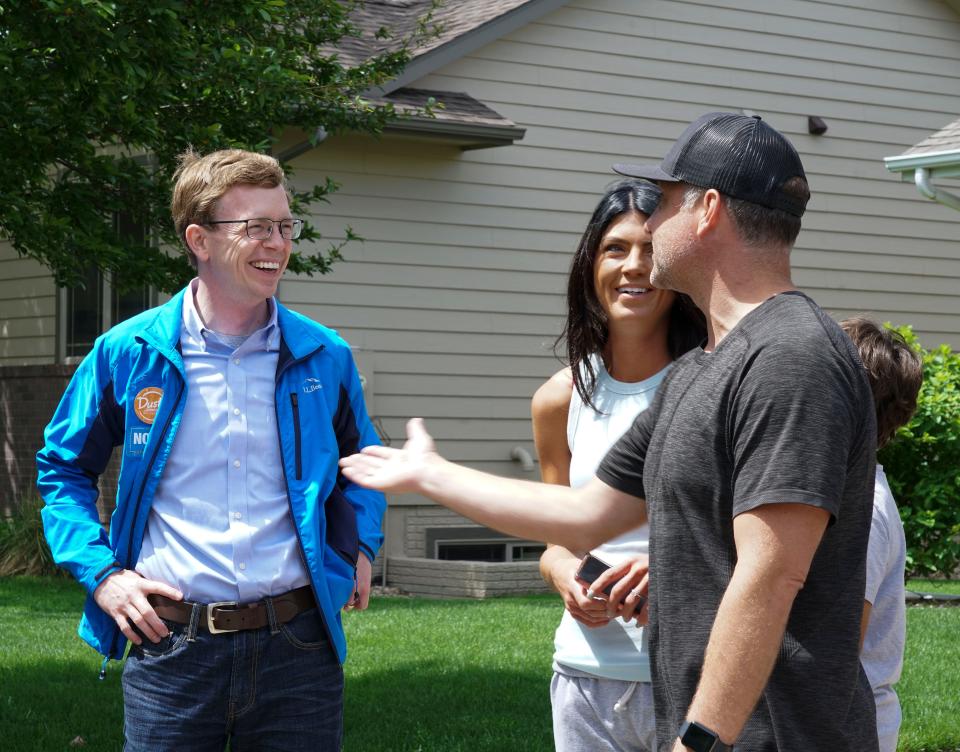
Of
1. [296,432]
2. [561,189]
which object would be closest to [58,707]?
[296,432]

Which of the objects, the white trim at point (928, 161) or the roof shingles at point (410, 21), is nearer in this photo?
the white trim at point (928, 161)

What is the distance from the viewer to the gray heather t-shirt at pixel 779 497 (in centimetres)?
212

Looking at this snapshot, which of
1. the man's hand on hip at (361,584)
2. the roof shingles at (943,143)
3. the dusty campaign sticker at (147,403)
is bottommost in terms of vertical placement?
the man's hand on hip at (361,584)

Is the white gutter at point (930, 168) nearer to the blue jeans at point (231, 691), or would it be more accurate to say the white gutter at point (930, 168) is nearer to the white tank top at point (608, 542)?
the white tank top at point (608, 542)

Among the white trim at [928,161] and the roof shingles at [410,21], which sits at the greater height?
the roof shingles at [410,21]

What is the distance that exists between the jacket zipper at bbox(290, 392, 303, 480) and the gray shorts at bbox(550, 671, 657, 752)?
2.91ft

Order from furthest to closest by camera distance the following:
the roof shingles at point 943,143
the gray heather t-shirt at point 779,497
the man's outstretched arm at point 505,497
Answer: the roof shingles at point 943,143 → the man's outstretched arm at point 505,497 → the gray heather t-shirt at point 779,497

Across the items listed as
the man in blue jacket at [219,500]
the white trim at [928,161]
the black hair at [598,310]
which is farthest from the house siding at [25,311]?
the black hair at [598,310]

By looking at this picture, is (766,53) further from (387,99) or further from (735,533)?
(735,533)

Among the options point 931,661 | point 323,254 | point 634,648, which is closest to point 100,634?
point 634,648

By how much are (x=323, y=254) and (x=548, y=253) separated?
2.67 meters

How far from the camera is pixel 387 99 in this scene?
1287 centimetres

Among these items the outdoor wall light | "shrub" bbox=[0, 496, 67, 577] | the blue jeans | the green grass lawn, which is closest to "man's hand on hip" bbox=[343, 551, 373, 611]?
the blue jeans

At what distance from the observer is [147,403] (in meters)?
3.47
